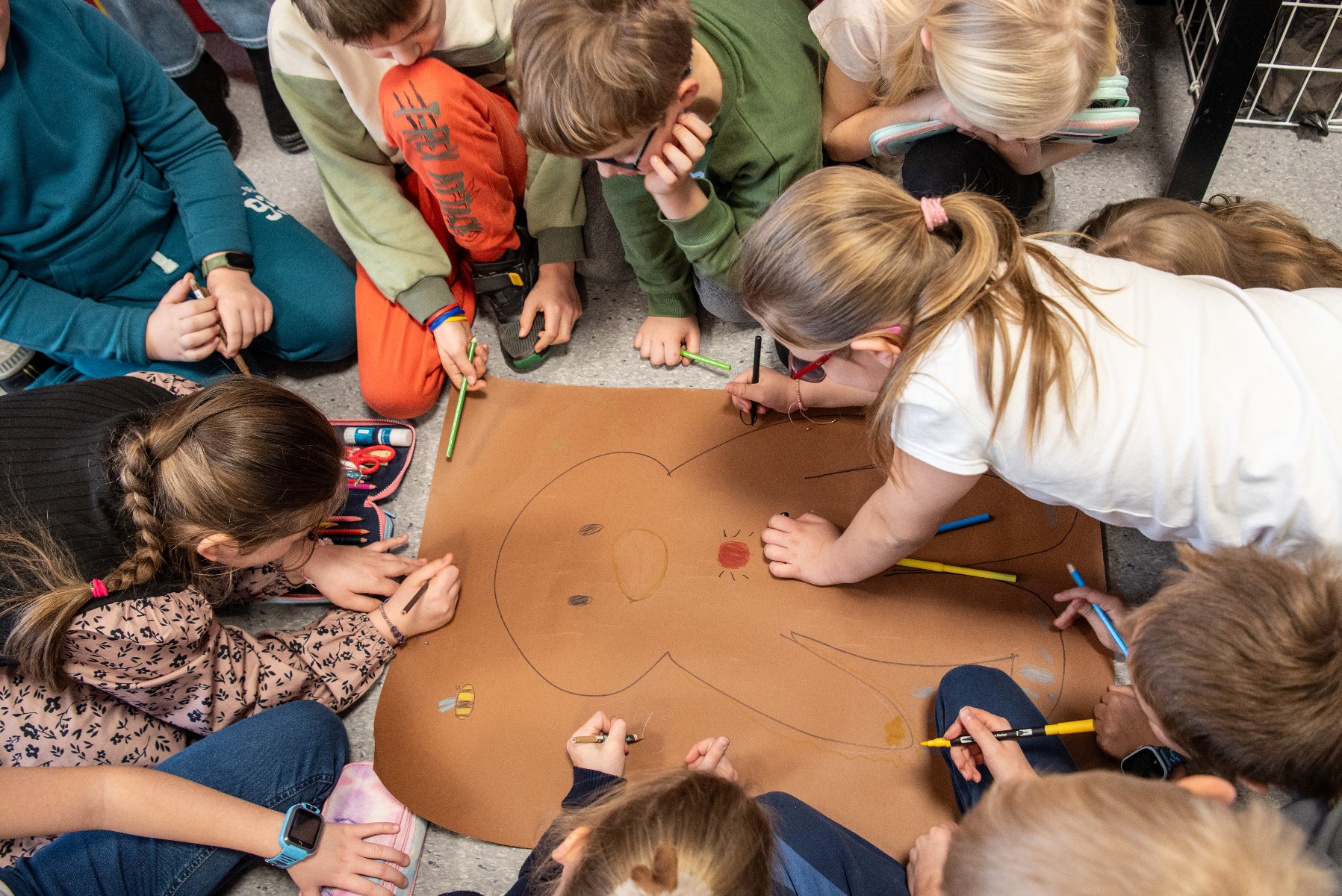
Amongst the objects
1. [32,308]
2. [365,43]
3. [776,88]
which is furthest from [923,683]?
[32,308]

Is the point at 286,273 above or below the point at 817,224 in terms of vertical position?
below

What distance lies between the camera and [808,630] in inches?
39.8

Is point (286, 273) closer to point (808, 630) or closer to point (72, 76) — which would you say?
point (72, 76)

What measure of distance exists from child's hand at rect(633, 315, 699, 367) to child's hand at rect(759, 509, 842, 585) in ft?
1.04

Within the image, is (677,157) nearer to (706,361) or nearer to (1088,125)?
(706,361)

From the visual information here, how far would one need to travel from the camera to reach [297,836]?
3.05ft

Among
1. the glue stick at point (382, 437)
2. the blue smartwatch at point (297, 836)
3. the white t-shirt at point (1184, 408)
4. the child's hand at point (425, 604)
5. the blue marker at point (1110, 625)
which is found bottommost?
the blue smartwatch at point (297, 836)

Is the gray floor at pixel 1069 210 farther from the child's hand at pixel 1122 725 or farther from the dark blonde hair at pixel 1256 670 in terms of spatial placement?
the dark blonde hair at pixel 1256 670

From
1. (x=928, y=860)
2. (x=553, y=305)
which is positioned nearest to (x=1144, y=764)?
(x=928, y=860)

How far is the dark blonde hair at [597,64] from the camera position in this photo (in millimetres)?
889

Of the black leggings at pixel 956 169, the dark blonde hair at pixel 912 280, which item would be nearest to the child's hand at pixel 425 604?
the dark blonde hair at pixel 912 280

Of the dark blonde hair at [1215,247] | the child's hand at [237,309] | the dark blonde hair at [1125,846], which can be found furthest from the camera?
the child's hand at [237,309]

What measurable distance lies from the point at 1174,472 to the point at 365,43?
0.99 meters

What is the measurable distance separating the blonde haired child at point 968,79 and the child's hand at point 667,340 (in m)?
0.33
